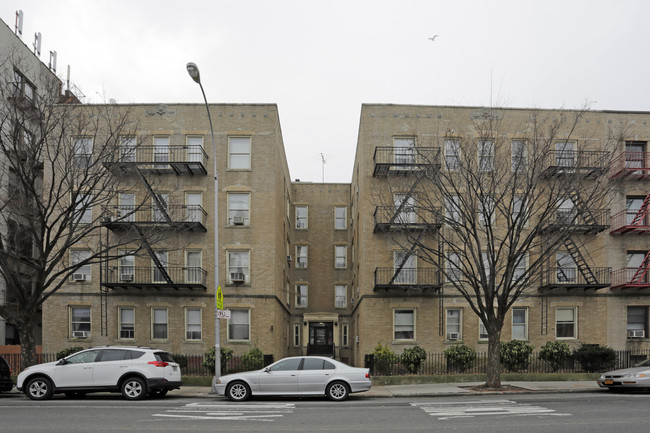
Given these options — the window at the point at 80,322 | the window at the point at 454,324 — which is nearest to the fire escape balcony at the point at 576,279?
the window at the point at 454,324

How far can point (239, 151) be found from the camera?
94.1ft

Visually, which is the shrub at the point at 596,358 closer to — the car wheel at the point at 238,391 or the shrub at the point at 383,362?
the shrub at the point at 383,362

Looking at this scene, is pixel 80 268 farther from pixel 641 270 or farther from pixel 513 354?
pixel 641 270

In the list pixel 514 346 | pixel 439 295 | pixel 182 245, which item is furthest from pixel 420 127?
pixel 182 245

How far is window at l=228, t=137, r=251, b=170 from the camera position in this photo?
2864cm

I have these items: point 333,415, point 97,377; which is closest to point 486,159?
point 333,415

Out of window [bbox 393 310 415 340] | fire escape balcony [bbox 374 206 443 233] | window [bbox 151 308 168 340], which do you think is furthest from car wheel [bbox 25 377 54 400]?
window [bbox 393 310 415 340]

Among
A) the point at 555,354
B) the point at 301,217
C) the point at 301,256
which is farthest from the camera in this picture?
the point at 301,217

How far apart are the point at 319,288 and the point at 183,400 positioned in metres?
24.7

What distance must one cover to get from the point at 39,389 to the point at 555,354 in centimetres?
1996

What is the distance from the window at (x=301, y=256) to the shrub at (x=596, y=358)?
21.4m

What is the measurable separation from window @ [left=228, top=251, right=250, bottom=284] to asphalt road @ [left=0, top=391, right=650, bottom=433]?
10984mm

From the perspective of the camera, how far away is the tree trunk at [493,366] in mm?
19844

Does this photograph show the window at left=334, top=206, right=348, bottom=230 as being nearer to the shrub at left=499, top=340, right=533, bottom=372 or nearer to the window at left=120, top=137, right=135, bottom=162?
the window at left=120, top=137, right=135, bottom=162
